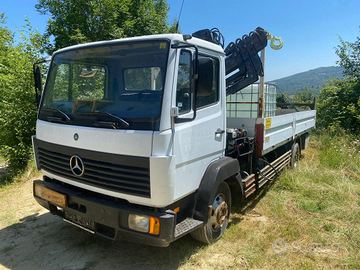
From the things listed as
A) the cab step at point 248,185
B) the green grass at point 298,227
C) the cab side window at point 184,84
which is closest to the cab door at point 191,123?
the cab side window at point 184,84

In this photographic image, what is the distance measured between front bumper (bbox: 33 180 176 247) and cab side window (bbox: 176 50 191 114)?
1010mm

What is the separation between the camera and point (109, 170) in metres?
2.46

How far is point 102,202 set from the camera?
2.53 m

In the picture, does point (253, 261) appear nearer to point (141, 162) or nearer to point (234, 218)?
point (234, 218)

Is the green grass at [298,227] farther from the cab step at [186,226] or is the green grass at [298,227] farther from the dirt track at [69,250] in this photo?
the cab step at [186,226]

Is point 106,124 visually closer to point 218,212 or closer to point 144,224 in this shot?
point 144,224

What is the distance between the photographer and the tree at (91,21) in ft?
32.5

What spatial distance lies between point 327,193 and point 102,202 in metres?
3.87

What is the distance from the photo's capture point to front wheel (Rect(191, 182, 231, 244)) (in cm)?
296

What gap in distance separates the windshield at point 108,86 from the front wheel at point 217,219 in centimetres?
136

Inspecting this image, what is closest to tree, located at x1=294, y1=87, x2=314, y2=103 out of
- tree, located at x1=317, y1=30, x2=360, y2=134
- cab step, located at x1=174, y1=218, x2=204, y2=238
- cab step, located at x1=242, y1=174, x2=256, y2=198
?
tree, located at x1=317, y1=30, x2=360, y2=134

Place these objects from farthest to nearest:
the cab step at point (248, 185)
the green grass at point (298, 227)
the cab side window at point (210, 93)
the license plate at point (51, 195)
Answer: the cab step at point (248, 185)
the green grass at point (298, 227)
the license plate at point (51, 195)
the cab side window at point (210, 93)

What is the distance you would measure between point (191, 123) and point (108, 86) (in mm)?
1125

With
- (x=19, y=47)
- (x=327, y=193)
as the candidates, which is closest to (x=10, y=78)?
(x=19, y=47)
